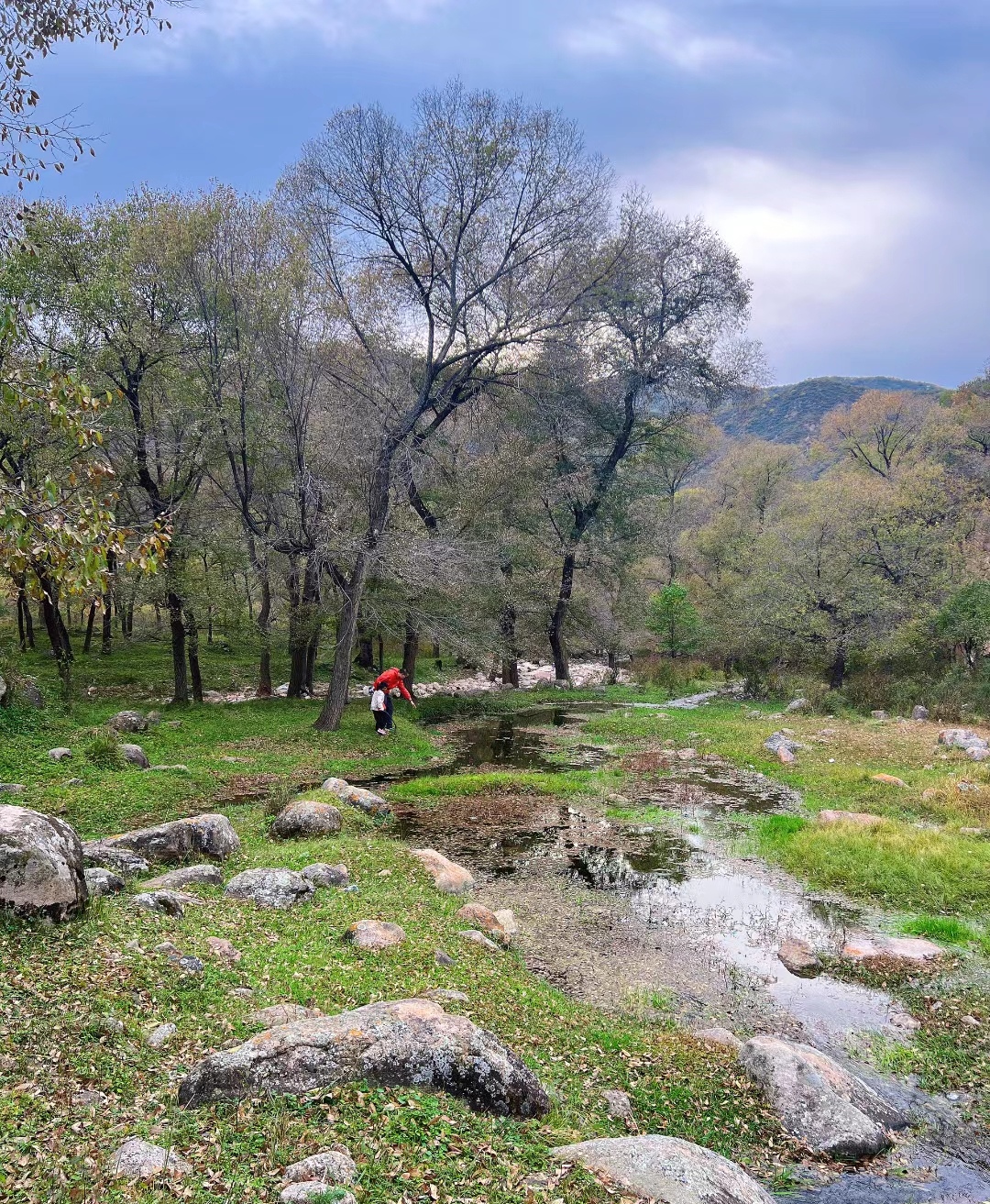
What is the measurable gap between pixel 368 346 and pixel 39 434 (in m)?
9.83

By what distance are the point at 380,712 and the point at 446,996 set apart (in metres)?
15.4

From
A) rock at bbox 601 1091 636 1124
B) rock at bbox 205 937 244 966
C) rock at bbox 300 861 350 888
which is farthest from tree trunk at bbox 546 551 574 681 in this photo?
rock at bbox 601 1091 636 1124

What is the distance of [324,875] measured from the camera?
10414 mm

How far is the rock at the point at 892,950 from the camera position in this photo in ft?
30.6

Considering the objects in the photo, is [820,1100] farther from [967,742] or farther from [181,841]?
[967,742]

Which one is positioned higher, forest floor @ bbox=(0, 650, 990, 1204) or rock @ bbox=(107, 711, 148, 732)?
rock @ bbox=(107, 711, 148, 732)

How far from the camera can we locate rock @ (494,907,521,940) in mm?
9837

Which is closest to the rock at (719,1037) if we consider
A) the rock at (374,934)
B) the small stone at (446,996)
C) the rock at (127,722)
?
the small stone at (446,996)

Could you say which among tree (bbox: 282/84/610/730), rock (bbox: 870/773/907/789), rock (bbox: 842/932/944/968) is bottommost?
rock (bbox: 842/932/944/968)

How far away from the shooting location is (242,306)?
68.2ft

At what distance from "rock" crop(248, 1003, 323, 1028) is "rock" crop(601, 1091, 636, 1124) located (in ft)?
8.19

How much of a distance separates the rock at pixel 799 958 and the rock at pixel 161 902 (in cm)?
740

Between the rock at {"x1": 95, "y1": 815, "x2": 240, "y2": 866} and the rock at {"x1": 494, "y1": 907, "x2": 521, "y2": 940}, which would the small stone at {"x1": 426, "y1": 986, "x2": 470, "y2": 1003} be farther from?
the rock at {"x1": 95, "y1": 815, "x2": 240, "y2": 866}

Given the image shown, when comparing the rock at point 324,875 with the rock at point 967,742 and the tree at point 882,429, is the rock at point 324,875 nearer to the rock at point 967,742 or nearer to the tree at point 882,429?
the rock at point 967,742
